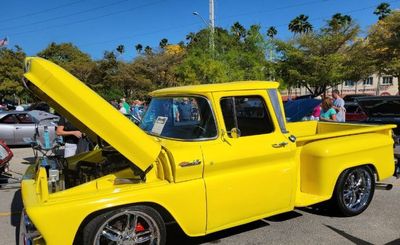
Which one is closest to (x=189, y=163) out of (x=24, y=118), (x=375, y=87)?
(x=24, y=118)

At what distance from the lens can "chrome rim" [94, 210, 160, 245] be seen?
3.78 m

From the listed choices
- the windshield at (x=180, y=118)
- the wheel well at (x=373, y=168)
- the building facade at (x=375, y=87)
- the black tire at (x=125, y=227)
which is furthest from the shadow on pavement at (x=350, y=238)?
the building facade at (x=375, y=87)

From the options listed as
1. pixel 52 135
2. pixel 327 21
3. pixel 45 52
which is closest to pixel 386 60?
pixel 327 21

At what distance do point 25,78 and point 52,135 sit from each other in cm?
986

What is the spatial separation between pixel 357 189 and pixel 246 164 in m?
2.12

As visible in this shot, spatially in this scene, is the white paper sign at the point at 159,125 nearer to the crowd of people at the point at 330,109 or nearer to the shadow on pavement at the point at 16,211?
the shadow on pavement at the point at 16,211

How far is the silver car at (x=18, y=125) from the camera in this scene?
13.5 meters

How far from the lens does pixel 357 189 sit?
5.51 metres

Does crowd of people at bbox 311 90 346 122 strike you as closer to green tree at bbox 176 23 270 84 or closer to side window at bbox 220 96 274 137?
side window at bbox 220 96 274 137

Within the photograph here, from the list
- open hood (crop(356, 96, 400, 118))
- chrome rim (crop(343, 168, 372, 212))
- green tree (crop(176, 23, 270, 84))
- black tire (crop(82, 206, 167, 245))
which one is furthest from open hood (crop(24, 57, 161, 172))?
green tree (crop(176, 23, 270, 84))

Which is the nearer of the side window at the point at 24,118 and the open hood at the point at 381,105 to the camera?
the open hood at the point at 381,105

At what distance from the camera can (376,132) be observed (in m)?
5.75

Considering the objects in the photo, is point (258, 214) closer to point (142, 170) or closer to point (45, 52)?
point (142, 170)

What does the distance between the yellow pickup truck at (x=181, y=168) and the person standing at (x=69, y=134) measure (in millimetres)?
2282
